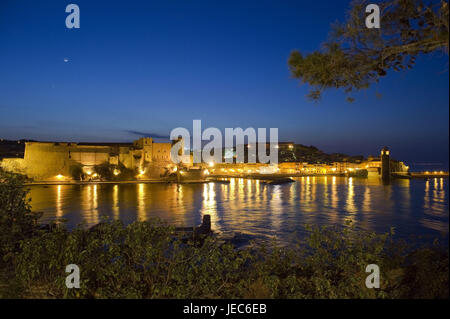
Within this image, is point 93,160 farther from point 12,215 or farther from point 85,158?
point 12,215

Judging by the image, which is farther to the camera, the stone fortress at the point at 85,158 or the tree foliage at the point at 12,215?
the stone fortress at the point at 85,158

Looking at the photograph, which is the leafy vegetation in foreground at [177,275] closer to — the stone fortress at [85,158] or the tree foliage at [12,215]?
the tree foliage at [12,215]

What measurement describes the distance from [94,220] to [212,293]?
10346mm

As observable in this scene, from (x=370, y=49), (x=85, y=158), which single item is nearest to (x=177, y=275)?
(x=370, y=49)

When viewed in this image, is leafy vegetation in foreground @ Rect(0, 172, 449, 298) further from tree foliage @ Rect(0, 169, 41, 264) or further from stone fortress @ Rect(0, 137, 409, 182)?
stone fortress @ Rect(0, 137, 409, 182)

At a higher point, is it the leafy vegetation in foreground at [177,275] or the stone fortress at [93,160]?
the stone fortress at [93,160]

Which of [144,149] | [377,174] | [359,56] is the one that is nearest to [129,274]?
[359,56]

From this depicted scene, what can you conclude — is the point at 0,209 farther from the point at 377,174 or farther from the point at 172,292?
the point at 377,174

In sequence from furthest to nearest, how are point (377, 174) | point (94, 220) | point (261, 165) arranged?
point (261, 165) → point (377, 174) → point (94, 220)

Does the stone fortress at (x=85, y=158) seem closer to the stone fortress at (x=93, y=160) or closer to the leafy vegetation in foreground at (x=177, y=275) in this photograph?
the stone fortress at (x=93, y=160)

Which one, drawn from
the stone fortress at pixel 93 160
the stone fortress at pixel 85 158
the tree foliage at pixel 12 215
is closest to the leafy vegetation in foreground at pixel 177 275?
the tree foliage at pixel 12 215

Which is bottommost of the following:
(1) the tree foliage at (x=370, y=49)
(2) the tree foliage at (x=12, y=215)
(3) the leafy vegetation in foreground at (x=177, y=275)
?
(3) the leafy vegetation in foreground at (x=177, y=275)

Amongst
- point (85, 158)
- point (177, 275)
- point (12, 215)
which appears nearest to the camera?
point (177, 275)
